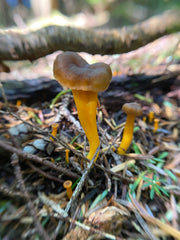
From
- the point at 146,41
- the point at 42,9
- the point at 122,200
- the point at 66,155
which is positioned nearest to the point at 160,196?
the point at 122,200

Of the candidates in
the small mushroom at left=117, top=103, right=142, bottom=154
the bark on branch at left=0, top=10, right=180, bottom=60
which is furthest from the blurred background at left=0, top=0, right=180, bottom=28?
the small mushroom at left=117, top=103, right=142, bottom=154

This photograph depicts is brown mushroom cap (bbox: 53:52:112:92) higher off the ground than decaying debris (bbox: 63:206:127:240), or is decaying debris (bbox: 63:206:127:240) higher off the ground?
brown mushroom cap (bbox: 53:52:112:92)

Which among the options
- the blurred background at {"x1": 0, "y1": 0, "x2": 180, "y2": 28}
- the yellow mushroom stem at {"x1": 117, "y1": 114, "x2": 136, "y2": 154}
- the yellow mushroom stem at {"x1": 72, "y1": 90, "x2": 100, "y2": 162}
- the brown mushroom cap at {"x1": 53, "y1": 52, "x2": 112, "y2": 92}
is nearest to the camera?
the brown mushroom cap at {"x1": 53, "y1": 52, "x2": 112, "y2": 92}

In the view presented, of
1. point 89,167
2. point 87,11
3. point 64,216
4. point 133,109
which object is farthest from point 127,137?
point 87,11

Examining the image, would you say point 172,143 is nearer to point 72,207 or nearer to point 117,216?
point 117,216

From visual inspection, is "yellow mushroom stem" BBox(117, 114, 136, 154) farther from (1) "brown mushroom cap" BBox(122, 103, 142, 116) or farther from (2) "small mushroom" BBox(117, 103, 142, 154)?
(1) "brown mushroom cap" BBox(122, 103, 142, 116)

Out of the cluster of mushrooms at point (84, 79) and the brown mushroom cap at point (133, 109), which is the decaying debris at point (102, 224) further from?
the brown mushroom cap at point (133, 109)

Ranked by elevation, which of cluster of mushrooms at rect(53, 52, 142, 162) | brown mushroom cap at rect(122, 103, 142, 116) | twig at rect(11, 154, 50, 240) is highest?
cluster of mushrooms at rect(53, 52, 142, 162)
